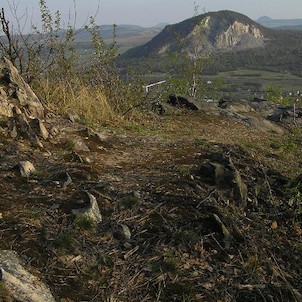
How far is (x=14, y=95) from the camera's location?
6.88m

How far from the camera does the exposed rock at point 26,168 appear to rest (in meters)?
4.57

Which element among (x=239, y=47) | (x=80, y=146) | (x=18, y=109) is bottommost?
(x=239, y=47)

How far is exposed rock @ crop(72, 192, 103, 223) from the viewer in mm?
3947

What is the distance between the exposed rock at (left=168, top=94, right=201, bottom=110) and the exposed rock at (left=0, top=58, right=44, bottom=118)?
5.72 m

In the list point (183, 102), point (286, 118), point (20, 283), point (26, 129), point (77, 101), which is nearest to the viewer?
point (20, 283)

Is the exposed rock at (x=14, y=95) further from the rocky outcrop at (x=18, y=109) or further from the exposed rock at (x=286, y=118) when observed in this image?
the exposed rock at (x=286, y=118)

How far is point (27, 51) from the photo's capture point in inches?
369

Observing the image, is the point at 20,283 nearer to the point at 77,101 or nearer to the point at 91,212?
the point at 91,212

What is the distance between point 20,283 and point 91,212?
113cm

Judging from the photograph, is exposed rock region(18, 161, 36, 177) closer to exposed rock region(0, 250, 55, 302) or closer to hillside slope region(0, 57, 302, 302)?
hillside slope region(0, 57, 302, 302)

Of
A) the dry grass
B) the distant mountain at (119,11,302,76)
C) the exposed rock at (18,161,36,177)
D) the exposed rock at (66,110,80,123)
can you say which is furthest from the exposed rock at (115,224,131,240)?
the distant mountain at (119,11,302,76)

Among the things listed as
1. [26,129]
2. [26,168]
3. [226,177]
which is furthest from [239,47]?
[26,168]

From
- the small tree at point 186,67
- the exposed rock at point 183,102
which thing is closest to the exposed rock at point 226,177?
the exposed rock at point 183,102

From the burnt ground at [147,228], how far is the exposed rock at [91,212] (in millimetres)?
61
